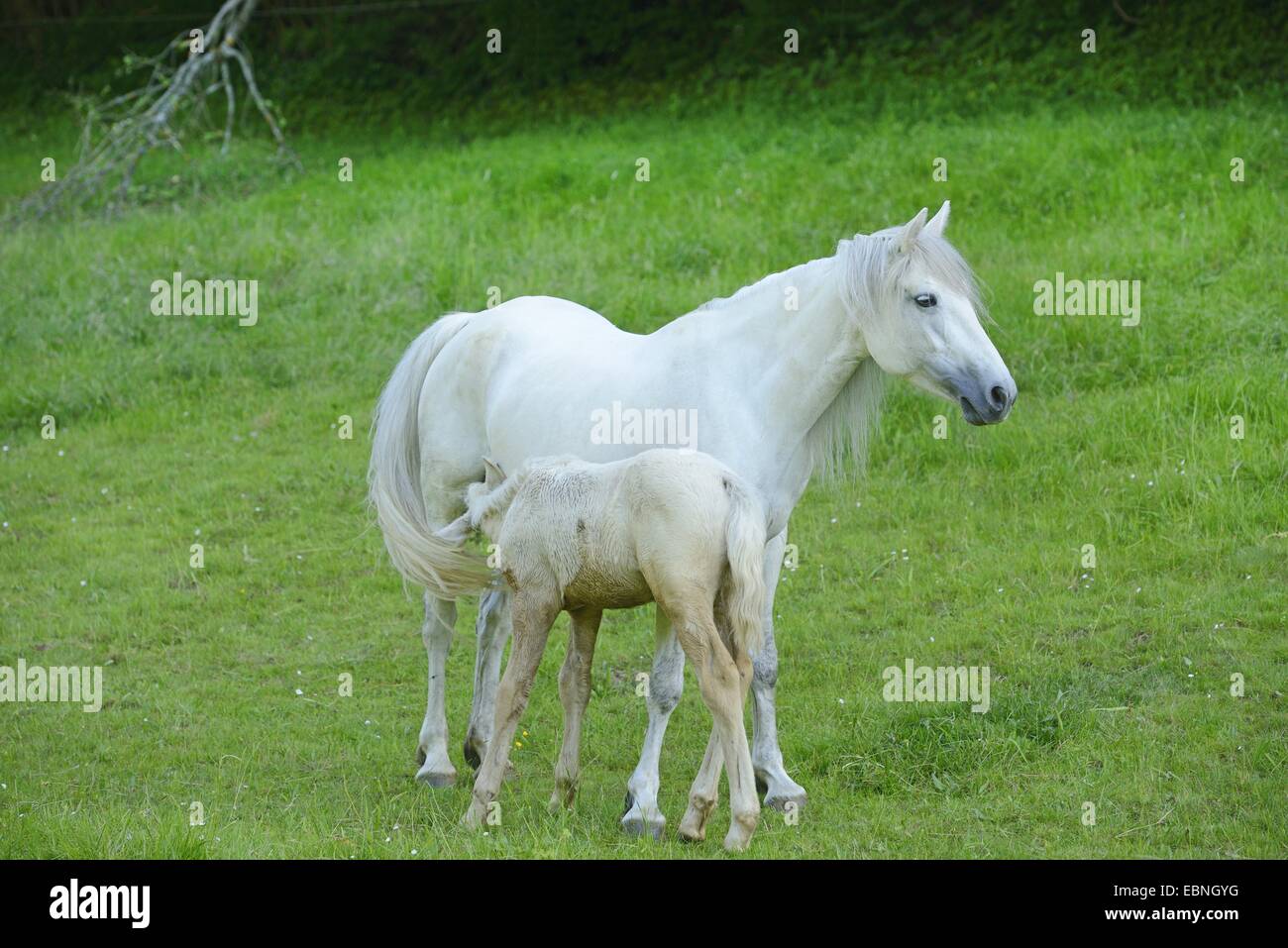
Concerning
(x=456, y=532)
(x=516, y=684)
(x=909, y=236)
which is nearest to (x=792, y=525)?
(x=456, y=532)

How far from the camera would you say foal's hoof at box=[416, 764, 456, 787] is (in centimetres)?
696

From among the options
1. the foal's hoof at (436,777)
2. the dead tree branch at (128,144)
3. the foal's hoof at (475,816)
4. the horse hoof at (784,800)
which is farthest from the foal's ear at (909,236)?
the dead tree branch at (128,144)

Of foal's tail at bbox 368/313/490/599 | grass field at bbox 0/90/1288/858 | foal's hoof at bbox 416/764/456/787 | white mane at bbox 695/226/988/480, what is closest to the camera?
white mane at bbox 695/226/988/480

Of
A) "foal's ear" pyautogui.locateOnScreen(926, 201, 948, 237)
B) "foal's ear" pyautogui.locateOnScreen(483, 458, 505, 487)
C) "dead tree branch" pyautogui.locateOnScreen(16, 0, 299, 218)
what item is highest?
"dead tree branch" pyautogui.locateOnScreen(16, 0, 299, 218)

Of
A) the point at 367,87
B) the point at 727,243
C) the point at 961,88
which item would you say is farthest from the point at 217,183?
the point at 961,88

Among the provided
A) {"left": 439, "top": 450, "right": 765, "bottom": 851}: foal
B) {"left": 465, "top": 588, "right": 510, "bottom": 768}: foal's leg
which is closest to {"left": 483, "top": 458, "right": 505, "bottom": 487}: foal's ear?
{"left": 439, "top": 450, "right": 765, "bottom": 851}: foal

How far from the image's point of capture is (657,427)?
6.22 metres

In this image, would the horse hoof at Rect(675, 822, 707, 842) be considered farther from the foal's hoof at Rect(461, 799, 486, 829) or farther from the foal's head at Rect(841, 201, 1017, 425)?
the foal's head at Rect(841, 201, 1017, 425)

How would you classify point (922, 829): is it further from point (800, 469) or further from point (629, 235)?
point (629, 235)

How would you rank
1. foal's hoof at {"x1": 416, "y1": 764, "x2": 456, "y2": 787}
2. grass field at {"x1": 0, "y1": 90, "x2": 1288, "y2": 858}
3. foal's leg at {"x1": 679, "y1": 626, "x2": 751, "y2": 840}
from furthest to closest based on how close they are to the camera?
foal's hoof at {"x1": 416, "y1": 764, "x2": 456, "y2": 787} → grass field at {"x1": 0, "y1": 90, "x2": 1288, "y2": 858} → foal's leg at {"x1": 679, "y1": 626, "x2": 751, "y2": 840}

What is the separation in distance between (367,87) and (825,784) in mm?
15778

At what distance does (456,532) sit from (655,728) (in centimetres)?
121

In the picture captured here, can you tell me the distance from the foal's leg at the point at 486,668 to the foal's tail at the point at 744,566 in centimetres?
182

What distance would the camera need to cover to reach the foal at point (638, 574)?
5359 mm
